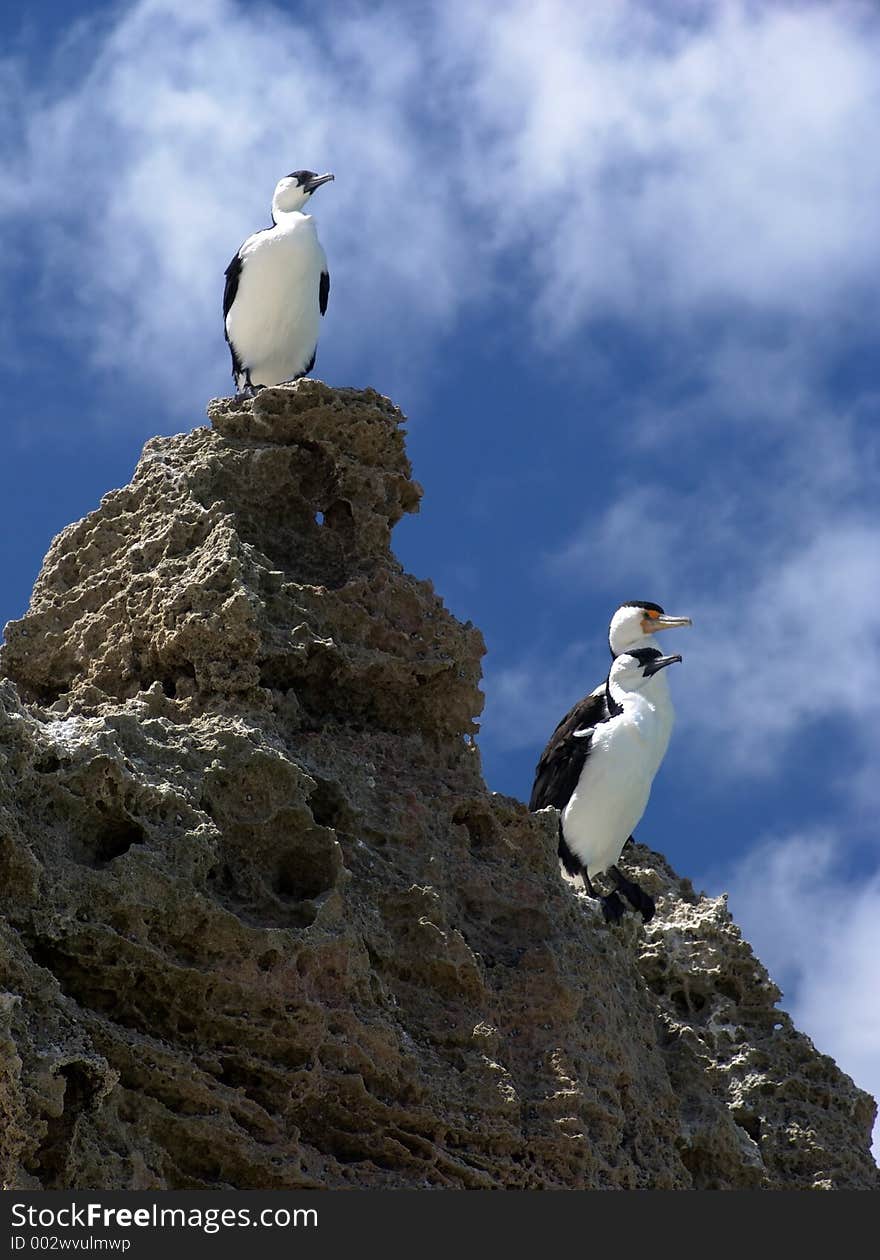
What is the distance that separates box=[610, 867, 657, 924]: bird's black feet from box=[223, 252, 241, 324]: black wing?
20.1ft

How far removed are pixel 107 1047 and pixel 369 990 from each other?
124 cm

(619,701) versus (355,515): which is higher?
(619,701)

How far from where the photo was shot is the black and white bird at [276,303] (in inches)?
609

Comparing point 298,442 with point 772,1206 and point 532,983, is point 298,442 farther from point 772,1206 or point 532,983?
point 772,1206

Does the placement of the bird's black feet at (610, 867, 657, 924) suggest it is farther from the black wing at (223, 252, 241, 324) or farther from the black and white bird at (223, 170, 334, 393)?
the black wing at (223, 252, 241, 324)

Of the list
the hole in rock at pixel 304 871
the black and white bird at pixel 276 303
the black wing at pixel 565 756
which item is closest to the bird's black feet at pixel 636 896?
the black wing at pixel 565 756

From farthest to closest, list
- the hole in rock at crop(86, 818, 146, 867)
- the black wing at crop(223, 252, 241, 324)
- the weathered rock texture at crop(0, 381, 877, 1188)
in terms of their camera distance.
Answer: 1. the black wing at crop(223, 252, 241, 324)
2. the hole in rock at crop(86, 818, 146, 867)
3. the weathered rock texture at crop(0, 381, 877, 1188)

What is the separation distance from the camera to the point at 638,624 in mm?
14461

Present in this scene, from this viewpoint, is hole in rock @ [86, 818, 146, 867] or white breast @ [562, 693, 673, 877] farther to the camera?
white breast @ [562, 693, 673, 877]

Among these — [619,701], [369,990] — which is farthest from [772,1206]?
[619,701]

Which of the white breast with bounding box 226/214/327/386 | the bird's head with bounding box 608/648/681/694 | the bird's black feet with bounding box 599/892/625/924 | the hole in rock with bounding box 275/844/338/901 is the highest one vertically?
the white breast with bounding box 226/214/327/386

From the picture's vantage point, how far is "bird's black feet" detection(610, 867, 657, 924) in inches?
473

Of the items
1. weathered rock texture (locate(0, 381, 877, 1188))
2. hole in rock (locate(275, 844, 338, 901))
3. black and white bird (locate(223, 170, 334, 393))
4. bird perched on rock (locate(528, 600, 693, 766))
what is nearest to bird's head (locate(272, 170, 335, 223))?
black and white bird (locate(223, 170, 334, 393))

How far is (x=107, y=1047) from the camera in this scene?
25.1 ft
